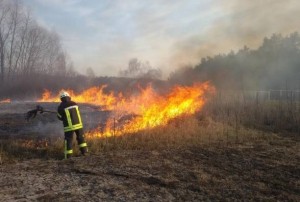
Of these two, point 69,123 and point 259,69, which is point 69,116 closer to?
A: point 69,123

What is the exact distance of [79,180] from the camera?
8.20 metres

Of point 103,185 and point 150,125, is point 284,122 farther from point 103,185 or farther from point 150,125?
point 103,185

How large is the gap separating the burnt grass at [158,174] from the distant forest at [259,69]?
65.4 ft

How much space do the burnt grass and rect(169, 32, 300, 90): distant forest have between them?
19919 mm

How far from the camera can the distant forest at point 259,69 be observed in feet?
108

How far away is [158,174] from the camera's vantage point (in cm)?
868

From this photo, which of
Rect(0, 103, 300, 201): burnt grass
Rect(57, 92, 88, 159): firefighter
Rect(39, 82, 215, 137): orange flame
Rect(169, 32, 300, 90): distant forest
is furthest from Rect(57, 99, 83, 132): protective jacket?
Rect(169, 32, 300, 90): distant forest

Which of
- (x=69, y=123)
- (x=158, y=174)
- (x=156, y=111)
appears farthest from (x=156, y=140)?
(x=156, y=111)

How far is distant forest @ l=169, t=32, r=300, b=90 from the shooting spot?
33000mm

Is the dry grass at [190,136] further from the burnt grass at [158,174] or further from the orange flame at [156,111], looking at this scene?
the orange flame at [156,111]

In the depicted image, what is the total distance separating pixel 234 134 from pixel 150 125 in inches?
140

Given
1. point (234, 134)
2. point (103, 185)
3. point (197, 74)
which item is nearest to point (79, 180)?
point (103, 185)

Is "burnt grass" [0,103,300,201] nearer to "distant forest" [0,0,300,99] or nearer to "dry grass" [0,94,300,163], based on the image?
"dry grass" [0,94,300,163]

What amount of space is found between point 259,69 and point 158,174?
29033 millimetres
